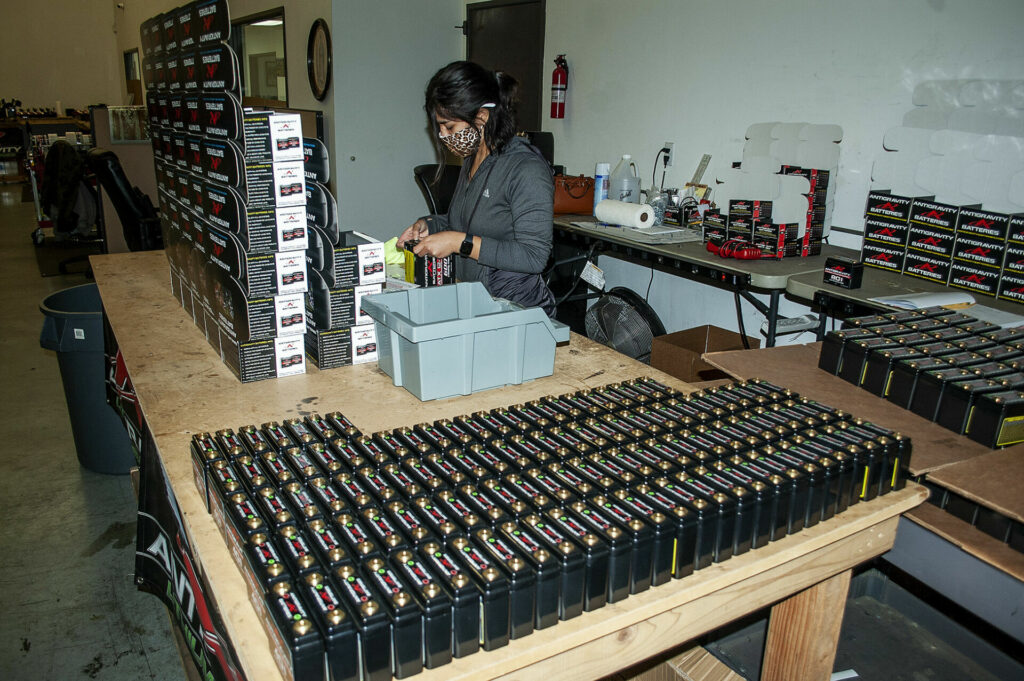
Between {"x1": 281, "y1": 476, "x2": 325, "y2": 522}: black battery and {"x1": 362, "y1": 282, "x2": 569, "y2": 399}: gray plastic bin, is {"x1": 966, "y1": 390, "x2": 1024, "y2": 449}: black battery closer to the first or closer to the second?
{"x1": 362, "y1": 282, "x2": 569, "y2": 399}: gray plastic bin

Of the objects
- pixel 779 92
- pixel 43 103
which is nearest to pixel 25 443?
pixel 779 92

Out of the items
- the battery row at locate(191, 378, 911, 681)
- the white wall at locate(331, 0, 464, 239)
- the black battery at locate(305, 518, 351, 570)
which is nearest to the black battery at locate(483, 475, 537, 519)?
the battery row at locate(191, 378, 911, 681)

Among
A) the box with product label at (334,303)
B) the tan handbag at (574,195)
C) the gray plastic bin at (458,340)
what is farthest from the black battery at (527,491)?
the tan handbag at (574,195)

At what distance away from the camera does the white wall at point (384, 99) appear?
5.28 meters

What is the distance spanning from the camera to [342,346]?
71.1 inches

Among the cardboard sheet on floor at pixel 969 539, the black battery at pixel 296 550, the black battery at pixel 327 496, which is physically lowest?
the cardboard sheet on floor at pixel 969 539

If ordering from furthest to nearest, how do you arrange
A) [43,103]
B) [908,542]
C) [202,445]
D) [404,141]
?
1. [43,103]
2. [404,141]
3. [908,542]
4. [202,445]

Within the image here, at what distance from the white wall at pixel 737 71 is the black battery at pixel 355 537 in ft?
9.40

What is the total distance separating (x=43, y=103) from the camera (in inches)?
499

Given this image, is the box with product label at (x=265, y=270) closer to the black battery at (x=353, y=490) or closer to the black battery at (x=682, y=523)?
the black battery at (x=353, y=490)

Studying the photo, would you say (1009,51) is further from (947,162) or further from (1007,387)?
(1007,387)

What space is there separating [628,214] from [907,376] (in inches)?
84.3

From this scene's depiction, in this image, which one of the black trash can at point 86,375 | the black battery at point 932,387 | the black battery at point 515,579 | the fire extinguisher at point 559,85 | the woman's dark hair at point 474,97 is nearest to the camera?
the black battery at point 515,579

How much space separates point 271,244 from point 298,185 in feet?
0.50
